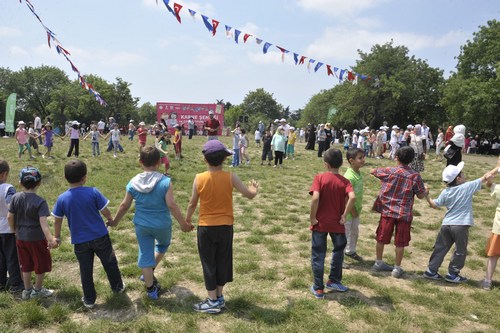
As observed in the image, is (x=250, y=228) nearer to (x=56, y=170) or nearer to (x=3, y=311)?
(x=3, y=311)

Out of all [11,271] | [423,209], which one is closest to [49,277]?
[11,271]

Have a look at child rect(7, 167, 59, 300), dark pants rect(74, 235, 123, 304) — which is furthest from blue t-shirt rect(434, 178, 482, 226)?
child rect(7, 167, 59, 300)

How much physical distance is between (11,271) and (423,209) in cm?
830

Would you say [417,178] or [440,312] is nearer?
[440,312]

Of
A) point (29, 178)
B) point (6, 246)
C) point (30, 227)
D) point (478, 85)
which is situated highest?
point (478, 85)

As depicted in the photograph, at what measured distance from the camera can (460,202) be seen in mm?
4676

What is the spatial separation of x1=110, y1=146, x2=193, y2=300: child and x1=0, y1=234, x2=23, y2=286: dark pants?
123 cm

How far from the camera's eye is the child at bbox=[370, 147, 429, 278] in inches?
184

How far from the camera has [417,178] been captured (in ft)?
15.4

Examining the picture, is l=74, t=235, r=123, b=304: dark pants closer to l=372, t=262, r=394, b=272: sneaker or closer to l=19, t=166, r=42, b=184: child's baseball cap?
l=19, t=166, r=42, b=184: child's baseball cap

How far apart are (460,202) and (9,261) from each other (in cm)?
551

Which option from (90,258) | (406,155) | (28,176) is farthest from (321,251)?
(28,176)

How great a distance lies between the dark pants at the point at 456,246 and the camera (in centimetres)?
464

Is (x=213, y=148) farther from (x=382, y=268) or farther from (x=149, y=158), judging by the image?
(x=382, y=268)
